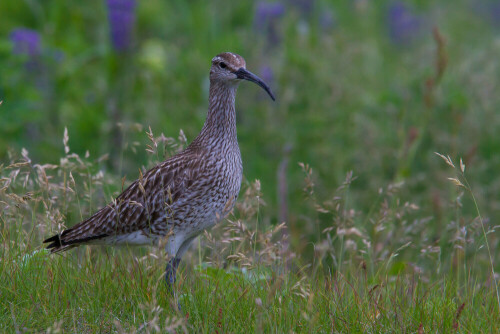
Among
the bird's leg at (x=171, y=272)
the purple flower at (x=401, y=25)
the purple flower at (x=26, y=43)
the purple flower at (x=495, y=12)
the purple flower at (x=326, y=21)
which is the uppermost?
the purple flower at (x=26, y=43)

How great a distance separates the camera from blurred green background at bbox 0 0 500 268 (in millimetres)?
8531

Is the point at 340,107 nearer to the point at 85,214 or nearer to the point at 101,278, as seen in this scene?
the point at 85,214

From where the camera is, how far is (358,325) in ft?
13.8

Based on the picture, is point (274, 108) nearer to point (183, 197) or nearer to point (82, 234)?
point (183, 197)

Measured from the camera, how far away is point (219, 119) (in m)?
5.50

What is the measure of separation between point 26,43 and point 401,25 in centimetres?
762

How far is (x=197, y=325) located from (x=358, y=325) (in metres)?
0.86

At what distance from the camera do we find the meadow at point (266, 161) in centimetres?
437

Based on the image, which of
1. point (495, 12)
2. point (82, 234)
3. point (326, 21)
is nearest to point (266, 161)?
point (82, 234)

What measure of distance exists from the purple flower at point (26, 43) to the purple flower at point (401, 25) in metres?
7.40

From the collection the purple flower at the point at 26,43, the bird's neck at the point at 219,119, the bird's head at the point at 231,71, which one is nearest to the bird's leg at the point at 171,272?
the bird's neck at the point at 219,119

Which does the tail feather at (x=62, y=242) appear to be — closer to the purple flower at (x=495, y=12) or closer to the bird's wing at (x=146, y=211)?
the bird's wing at (x=146, y=211)

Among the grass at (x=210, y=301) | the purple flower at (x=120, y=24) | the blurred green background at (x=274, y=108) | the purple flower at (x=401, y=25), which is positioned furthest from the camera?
the purple flower at (x=401, y=25)

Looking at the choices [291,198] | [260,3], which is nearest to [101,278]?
[291,198]
